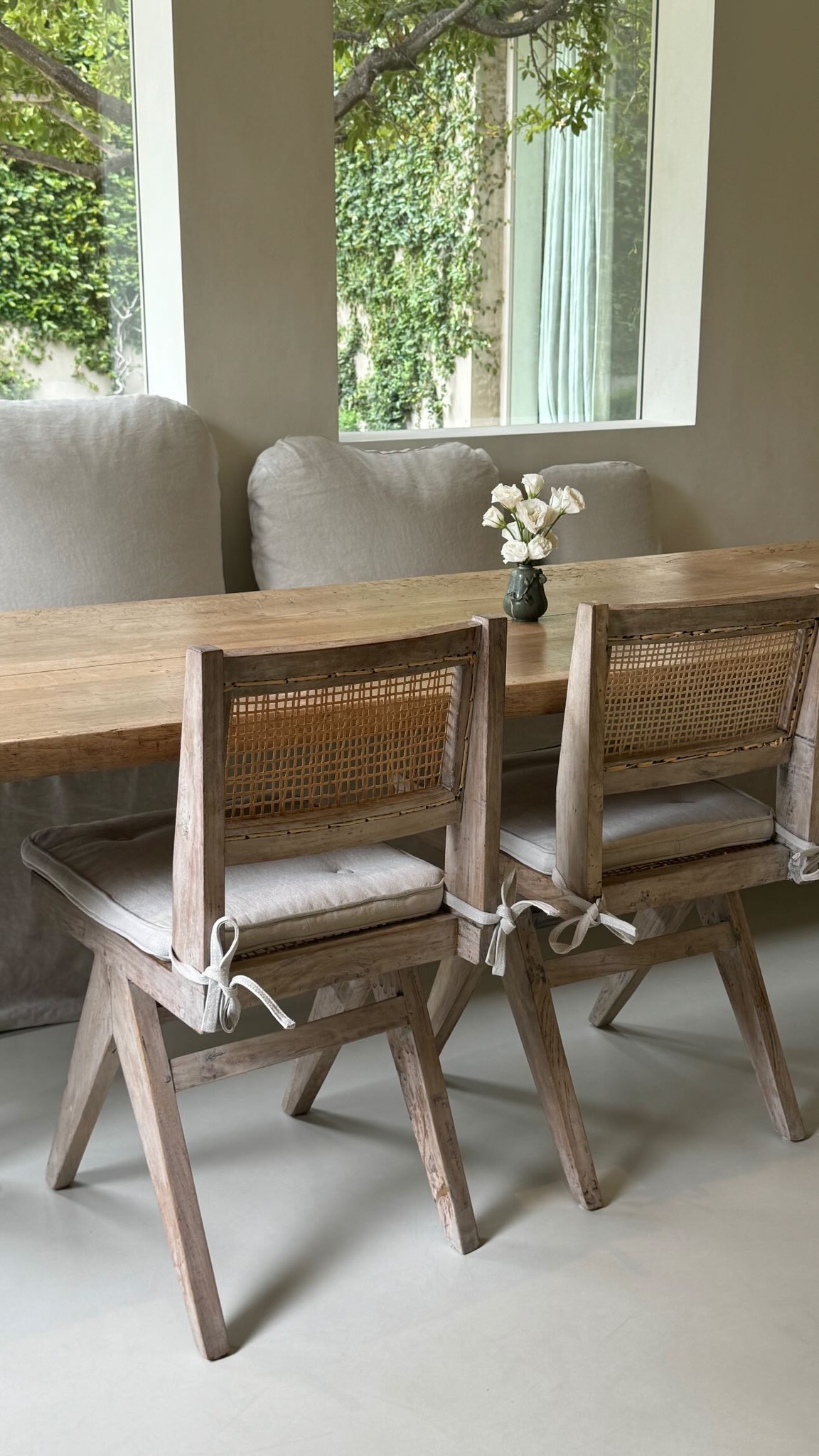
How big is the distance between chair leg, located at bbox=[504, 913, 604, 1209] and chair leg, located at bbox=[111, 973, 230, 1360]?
0.54m

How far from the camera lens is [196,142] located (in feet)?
10.3

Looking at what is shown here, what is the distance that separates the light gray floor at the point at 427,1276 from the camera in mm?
1547

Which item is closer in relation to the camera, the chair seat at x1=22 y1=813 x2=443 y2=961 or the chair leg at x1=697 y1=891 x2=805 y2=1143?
the chair seat at x1=22 y1=813 x2=443 y2=961

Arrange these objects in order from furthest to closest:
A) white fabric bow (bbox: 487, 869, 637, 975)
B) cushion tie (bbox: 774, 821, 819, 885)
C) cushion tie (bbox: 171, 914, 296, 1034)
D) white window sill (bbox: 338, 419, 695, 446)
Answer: white window sill (bbox: 338, 419, 695, 446)
cushion tie (bbox: 774, 821, 819, 885)
white fabric bow (bbox: 487, 869, 637, 975)
cushion tie (bbox: 171, 914, 296, 1034)

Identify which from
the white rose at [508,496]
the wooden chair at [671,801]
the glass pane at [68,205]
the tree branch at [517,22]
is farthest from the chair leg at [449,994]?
the tree branch at [517,22]

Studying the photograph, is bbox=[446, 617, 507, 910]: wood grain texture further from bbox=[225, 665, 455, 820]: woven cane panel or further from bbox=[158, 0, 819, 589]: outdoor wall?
bbox=[158, 0, 819, 589]: outdoor wall

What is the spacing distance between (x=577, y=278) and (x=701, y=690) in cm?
279

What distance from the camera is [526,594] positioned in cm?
229

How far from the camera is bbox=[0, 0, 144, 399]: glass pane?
10.6ft

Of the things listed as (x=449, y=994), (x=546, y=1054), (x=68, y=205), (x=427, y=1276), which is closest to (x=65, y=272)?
(x=68, y=205)

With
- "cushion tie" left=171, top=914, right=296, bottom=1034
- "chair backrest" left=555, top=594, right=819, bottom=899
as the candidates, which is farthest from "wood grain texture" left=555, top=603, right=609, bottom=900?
"cushion tie" left=171, top=914, right=296, bottom=1034

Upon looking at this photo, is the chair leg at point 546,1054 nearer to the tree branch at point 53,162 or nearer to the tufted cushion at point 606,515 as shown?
the tufted cushion at point 606,515

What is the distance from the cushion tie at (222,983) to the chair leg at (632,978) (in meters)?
0.87

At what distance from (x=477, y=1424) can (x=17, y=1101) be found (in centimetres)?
102
